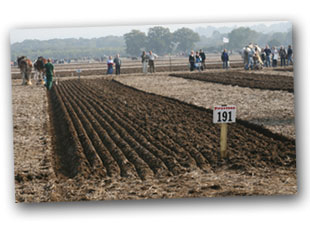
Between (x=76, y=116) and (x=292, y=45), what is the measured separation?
678 centimetres

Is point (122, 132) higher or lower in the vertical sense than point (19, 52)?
lower

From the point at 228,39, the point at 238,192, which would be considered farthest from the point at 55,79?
the point at 238,192

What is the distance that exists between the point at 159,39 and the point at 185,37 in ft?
1.60

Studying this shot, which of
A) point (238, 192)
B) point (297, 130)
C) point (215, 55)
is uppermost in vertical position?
point (215, 55)

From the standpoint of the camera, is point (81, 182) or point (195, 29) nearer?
point (81, 182)

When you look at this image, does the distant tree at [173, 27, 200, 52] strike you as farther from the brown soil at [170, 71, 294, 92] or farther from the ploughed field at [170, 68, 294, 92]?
the brown soil at [170, 71, 294, 92]

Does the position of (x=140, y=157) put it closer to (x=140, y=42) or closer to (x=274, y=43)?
(x=140, y=42)

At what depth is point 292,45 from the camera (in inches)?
444

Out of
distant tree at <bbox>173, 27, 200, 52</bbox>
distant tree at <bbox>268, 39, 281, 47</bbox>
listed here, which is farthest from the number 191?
distant tree at <bbox>268, 39, 281, 47</bbox>

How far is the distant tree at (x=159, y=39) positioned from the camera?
11.0 m

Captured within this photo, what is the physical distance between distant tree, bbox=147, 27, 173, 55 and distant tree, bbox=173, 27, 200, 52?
5.3 inches

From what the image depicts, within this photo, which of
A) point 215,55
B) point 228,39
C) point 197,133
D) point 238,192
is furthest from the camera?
point 215,55

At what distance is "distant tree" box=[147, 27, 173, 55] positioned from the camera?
11034 millimetres

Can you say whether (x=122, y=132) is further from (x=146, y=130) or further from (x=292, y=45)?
(x=292, y=45)
